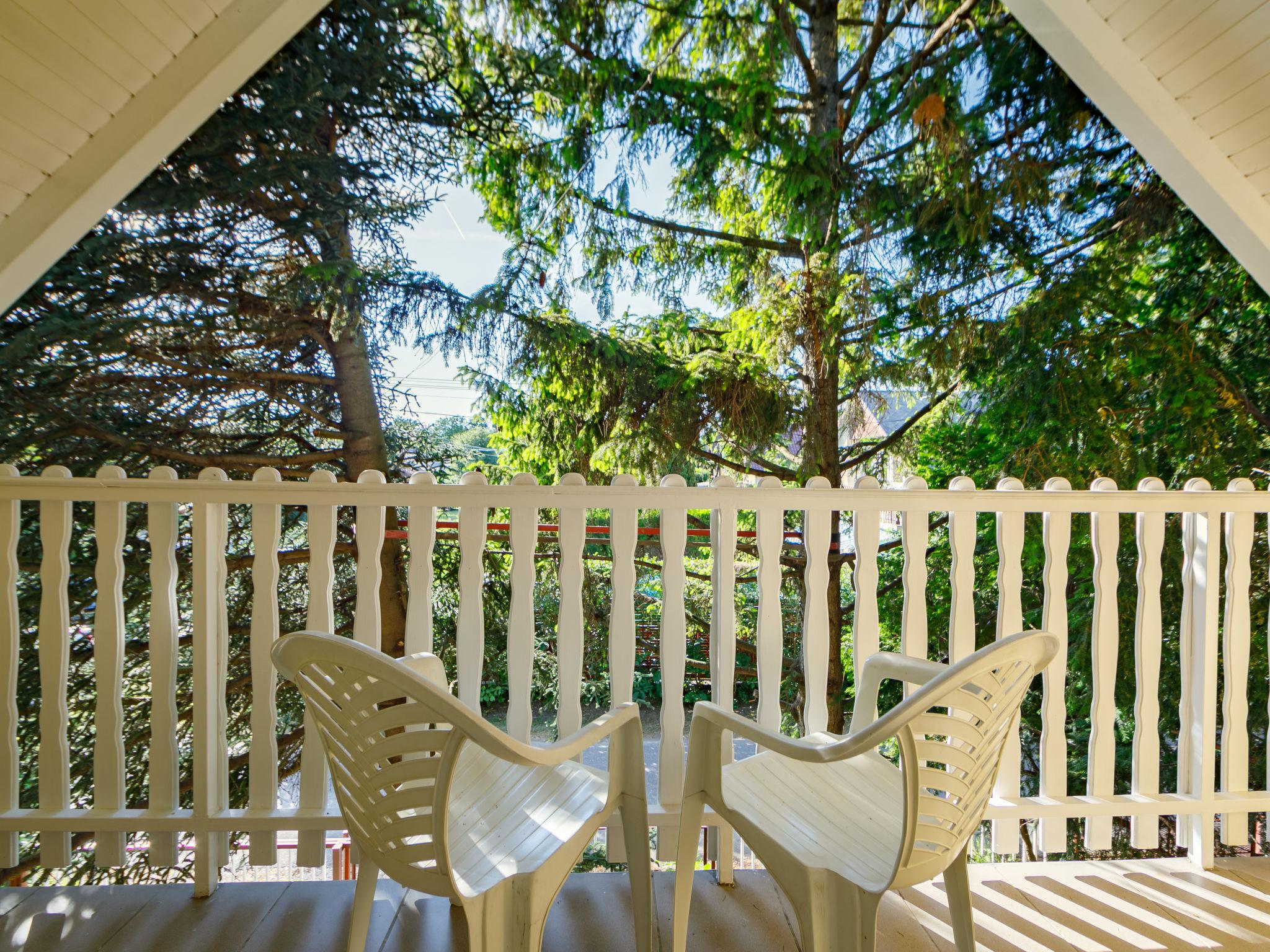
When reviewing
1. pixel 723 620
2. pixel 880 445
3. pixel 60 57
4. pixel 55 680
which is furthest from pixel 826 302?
pixel 55 680

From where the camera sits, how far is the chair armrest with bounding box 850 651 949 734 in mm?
1566

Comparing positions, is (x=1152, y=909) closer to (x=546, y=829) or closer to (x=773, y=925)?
(x=773, y=925)

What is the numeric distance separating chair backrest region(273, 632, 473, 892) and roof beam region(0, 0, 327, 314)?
4.91 ft

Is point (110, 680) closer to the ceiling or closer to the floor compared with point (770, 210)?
closer to the floor

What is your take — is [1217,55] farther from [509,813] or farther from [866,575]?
[509,813]

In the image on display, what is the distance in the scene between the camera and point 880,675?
1.76m

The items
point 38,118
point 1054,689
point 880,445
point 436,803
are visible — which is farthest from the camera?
point 880,445

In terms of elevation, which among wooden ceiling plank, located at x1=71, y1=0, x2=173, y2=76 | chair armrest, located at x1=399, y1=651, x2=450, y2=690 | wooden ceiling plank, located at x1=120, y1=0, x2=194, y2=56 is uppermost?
wooden ceiling plank, located at x1=120, y1=0, x2=194, y2=56

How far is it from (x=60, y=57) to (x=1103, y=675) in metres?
3.28

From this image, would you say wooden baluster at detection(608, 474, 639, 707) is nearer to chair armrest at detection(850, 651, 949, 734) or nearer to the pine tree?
chair armrest at detection(850, 651, 949, 734)

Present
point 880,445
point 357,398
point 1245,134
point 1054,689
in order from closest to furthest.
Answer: point 1245,134, point 1054,689, point 357,398, point 880,445

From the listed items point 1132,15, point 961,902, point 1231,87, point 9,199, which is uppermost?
point 1132,15

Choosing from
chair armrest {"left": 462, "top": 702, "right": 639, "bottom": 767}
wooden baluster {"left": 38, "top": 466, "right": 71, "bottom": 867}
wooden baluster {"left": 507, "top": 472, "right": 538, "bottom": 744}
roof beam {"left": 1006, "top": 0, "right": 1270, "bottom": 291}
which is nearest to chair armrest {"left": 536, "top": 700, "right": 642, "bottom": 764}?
chair armrest {"left": 462, "top": 702, "right": 639, "bottom": 767}

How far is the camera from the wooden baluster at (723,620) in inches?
78.5
